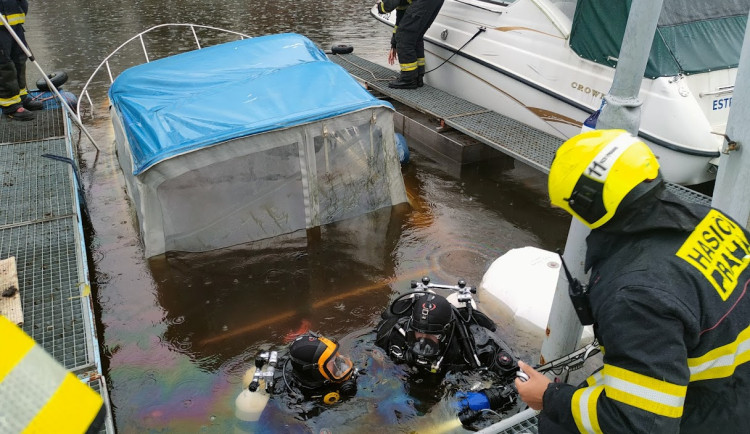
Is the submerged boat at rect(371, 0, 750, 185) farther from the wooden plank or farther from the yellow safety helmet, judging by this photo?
→ the wooden plank

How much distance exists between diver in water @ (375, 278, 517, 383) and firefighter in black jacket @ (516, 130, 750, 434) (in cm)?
152

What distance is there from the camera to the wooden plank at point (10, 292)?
4.02 meters

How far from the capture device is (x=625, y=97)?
2557 mm

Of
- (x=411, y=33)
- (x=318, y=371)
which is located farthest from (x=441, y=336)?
(x=411, y=33)

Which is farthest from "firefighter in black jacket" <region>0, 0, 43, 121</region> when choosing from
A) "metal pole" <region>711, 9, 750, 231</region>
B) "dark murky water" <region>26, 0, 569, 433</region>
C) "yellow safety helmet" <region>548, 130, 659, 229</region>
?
"metal pole" <region>711, 9, 750, 231</region>

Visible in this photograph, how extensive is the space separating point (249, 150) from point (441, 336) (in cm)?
246

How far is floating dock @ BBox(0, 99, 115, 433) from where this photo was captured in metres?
3.72

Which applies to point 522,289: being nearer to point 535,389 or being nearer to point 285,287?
point 285,287

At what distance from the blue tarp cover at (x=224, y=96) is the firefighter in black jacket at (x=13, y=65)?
1.64 m

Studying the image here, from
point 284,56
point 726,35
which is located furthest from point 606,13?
point 284,56

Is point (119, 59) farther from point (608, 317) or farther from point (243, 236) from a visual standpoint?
point (608, 317)

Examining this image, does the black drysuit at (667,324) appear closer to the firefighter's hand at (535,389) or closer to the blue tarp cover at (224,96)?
the firefighter's hand at (535,389)

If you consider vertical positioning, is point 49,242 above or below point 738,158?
below

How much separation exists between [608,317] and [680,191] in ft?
13.4
